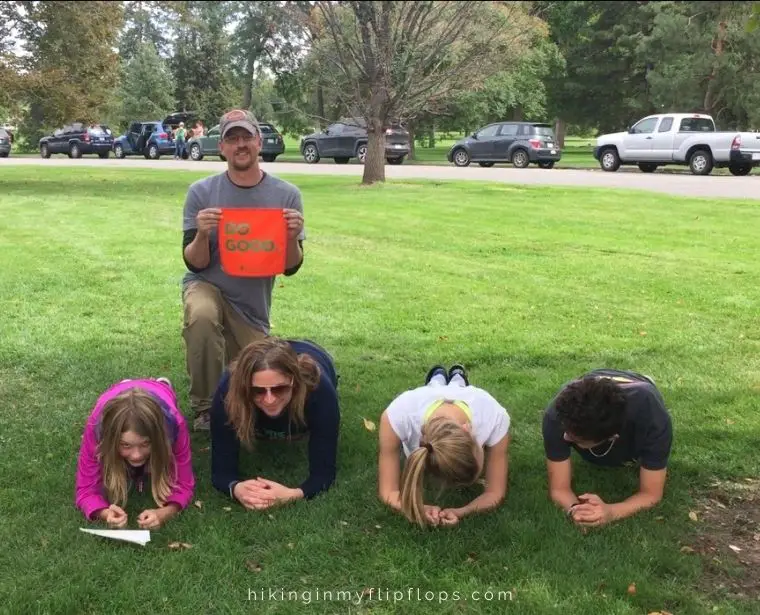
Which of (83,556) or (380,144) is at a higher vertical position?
(380,144)

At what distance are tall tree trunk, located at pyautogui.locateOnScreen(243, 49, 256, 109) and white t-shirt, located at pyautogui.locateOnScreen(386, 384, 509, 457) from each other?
141cm

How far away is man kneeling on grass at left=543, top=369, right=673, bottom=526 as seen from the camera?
315cm

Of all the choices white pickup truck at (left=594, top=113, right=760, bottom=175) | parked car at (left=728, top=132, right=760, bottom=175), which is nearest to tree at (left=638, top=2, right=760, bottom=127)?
white pickup truck at (left=594, top=113, right=760, bottom=175)

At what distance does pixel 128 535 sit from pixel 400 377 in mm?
2293

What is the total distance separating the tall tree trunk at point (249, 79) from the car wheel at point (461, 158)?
24.0 metres

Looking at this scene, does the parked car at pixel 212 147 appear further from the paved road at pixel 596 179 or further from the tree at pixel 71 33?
the tree at pixel 71 33

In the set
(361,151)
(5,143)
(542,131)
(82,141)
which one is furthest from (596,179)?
(5,143)

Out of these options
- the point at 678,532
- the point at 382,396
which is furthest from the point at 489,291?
the point at 678,532

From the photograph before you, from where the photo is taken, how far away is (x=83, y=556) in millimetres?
3027

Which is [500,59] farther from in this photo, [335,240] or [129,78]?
[335,240]

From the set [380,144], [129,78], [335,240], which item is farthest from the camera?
[380,144]

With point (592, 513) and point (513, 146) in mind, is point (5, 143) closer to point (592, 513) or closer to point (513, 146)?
point (513, 146)

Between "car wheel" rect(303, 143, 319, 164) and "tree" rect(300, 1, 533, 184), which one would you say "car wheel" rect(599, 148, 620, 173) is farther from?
"tree" rect(300, 1, 533, 184)

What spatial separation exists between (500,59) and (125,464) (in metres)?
2.62
